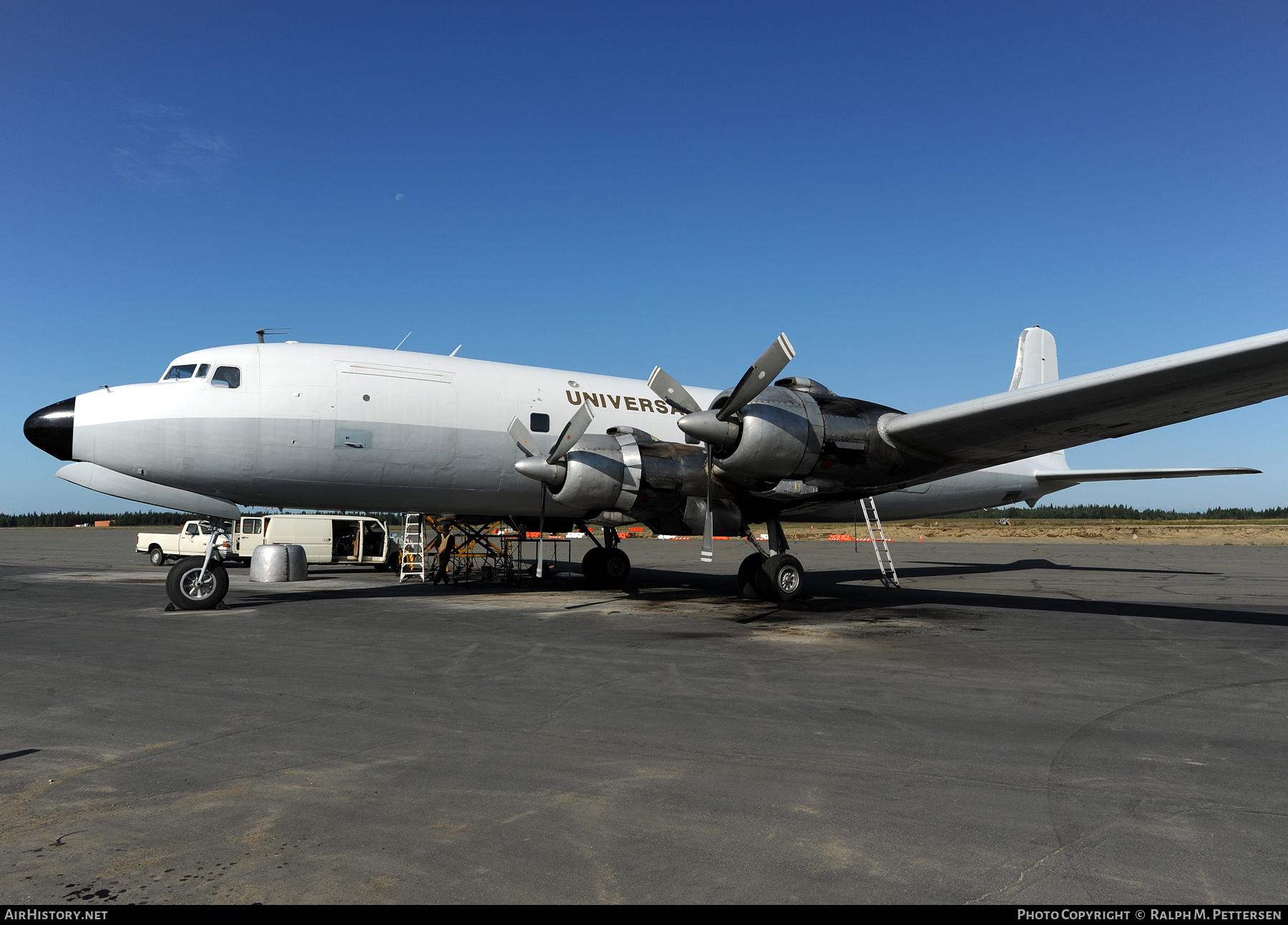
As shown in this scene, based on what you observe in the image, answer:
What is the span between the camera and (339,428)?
14.1 m

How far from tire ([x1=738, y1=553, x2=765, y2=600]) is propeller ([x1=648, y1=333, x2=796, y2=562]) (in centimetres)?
269

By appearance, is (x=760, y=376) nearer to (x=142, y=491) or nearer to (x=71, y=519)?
(x=142, y=491)

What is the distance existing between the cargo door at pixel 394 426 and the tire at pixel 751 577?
19.9ft

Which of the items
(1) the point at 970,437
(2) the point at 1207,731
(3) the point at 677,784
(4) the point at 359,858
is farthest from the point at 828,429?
(4) the point at 359,858

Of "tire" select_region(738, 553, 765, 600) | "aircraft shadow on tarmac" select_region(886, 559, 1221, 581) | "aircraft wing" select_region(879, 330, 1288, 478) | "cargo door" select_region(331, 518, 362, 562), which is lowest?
"aircraft shadow on tarmac" select_region(886, 559, 1221, 581)

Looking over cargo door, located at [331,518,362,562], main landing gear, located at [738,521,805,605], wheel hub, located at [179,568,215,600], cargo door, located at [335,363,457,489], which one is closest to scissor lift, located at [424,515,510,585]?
cargo door, located at [335,363,457,489]

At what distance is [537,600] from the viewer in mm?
15398

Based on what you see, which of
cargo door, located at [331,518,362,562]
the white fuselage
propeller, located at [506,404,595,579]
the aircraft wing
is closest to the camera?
the aircraft wing

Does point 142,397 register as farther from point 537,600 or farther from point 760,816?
point 760,816

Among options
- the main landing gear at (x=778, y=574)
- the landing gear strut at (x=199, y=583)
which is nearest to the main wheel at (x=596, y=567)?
the main landing gear at (x=778, y=574)

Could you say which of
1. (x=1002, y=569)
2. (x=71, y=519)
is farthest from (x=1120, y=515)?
(x=71, y=519)

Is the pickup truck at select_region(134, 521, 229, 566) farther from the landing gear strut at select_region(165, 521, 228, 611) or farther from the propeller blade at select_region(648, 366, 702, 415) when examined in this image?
the propeller blade at select_region(648, 366, 702, 415)

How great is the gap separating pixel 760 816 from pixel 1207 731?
13.0 feet

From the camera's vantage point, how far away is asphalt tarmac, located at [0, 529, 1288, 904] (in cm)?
328
